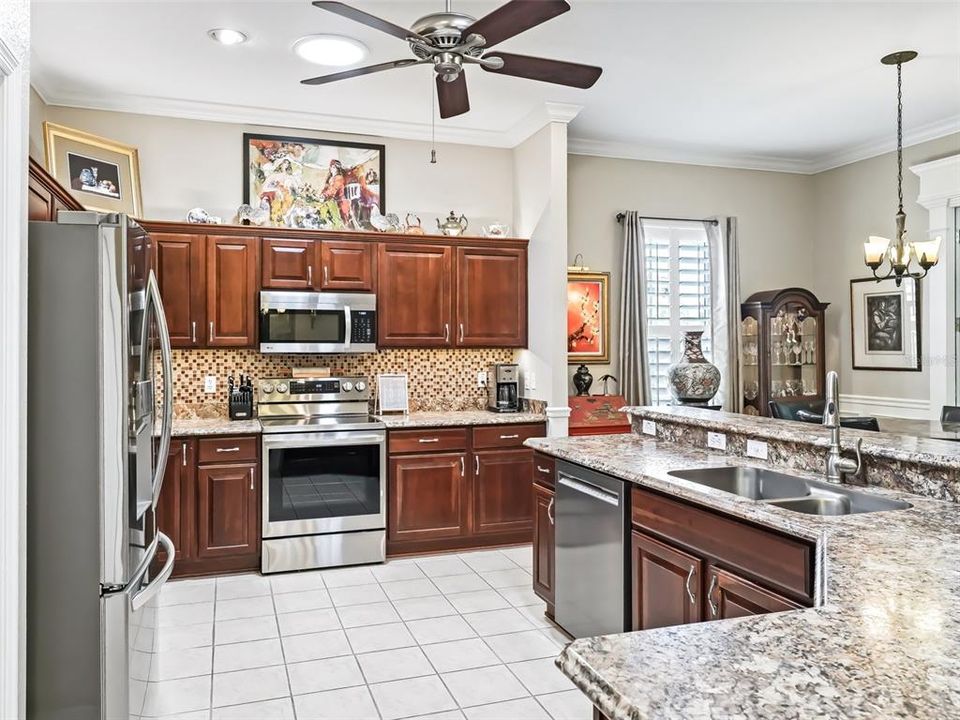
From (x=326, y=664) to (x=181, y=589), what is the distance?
1488 millimetres

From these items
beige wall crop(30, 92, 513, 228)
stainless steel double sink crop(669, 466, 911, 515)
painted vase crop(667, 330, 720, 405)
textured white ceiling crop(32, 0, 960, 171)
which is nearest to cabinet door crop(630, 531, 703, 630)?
stainless steel double sink crop(669, 466, 911, 515)

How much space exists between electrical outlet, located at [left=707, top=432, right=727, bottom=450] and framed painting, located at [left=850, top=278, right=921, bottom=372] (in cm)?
330

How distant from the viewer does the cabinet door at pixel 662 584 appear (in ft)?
7.97

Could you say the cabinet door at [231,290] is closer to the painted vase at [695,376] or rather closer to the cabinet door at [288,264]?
the cabinet door at [288,264]

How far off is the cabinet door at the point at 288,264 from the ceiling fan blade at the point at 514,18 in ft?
8.36

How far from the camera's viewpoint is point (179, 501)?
14.3 feet

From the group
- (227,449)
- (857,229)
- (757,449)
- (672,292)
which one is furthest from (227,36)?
(857,229)

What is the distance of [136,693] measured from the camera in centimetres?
223

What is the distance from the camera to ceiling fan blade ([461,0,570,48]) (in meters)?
2.34

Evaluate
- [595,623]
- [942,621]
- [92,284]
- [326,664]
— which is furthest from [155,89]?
[942,621]

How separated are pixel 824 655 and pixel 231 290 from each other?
4326mm

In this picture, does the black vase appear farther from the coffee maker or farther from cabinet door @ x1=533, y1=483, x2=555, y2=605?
cabinet door @ x1=533, y1=483, x2=555, y2=605

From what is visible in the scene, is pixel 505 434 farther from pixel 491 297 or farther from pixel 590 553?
pixel 590 553

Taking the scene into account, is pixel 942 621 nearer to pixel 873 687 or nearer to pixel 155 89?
pixel 873 687
